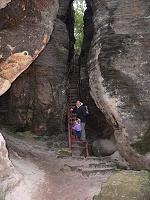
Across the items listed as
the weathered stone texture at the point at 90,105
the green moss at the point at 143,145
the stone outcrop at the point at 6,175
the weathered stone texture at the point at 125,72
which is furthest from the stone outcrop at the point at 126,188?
the weathered stone texture at the point at 90,105

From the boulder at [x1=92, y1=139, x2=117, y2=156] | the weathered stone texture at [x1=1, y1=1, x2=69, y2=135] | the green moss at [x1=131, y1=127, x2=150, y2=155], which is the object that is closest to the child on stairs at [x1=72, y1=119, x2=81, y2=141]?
the boulder at [x1=92, y1=139, x2=117, y2=156]

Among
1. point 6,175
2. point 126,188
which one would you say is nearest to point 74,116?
point 6,175

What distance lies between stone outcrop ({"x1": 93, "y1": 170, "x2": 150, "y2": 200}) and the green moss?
2436 millimetres

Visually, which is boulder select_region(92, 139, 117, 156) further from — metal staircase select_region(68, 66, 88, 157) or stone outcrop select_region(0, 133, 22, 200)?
stone outcrop select_region(0, 133, 22, 200)

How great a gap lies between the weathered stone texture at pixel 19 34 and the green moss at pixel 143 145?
4.79 metres

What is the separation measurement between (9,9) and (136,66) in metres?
4.80

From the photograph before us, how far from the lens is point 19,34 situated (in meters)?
7.98

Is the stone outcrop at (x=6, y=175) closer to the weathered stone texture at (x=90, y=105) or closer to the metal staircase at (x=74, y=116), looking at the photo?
the metal staircase at (x=74, y=116)

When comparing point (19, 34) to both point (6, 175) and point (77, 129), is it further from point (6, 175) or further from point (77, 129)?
point (77, 129)

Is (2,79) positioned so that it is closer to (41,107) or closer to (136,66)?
(136,66)

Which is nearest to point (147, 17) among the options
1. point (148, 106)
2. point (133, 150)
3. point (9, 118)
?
point (148, 106)

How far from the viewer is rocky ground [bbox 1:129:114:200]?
6.44 meters

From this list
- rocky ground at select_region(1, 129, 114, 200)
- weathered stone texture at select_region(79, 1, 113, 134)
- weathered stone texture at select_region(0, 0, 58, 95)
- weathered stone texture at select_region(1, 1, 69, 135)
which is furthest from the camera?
weathered stone texture at select_region(79, 1, 113, 134)

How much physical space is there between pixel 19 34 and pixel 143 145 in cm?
567
